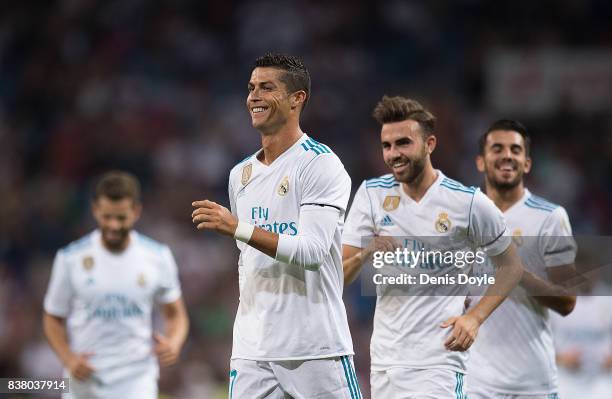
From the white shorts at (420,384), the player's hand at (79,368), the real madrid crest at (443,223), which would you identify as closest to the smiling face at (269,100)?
the real madrid crest at (443,223)

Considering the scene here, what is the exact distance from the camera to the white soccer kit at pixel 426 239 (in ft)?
18.4

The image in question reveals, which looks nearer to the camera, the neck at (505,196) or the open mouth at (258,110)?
the open mouth at (258,110)

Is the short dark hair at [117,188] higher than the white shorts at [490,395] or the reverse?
higher

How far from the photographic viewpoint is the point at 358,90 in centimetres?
1507

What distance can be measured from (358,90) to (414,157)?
9370mm

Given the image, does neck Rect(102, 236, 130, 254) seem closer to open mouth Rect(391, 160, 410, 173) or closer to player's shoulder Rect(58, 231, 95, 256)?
player's shoulder Rect(58, 231, 95, 256)

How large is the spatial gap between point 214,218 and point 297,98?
3.16 feet

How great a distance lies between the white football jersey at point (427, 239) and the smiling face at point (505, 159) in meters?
0.76

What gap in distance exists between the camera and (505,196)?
6.63 meters

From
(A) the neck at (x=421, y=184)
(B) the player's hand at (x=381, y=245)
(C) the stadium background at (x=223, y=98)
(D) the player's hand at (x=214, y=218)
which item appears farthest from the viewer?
(C) the stadium background at (x=223, y=98)

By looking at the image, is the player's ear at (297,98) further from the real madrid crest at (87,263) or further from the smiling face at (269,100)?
the real madrid crest at (87,263)

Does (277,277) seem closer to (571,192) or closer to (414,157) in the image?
(414,157)

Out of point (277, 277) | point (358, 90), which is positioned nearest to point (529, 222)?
point (277, 277)

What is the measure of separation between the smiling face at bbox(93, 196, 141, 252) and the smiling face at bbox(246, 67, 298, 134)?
8.76 ft
